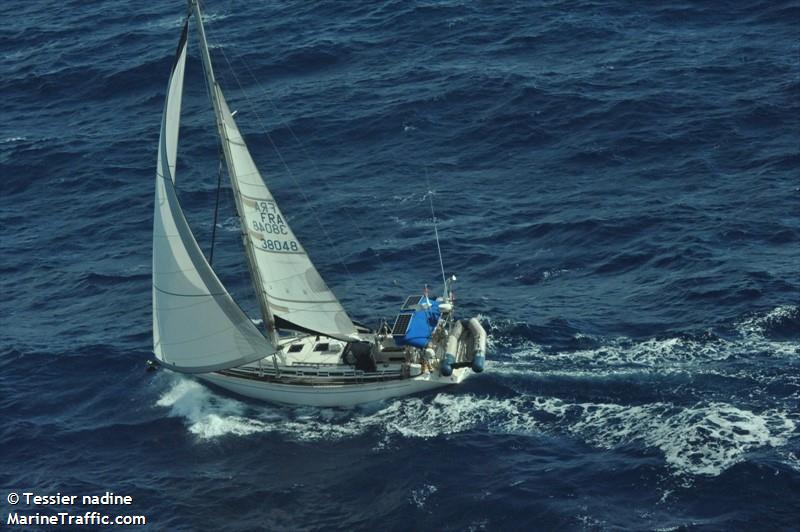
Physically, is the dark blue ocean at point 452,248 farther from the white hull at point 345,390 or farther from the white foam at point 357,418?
the white hull at point 345,390

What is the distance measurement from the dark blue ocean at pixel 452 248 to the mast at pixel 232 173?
533 centimetres

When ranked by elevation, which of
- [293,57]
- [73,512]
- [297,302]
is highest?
[293,57]

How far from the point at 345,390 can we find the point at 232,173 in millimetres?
13846

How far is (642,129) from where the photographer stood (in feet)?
305

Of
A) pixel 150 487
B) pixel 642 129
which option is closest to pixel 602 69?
pixel 642 129


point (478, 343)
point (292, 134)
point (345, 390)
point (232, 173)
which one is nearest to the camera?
point (232, 173)

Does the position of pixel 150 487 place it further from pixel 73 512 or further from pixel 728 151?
pixel 728 151

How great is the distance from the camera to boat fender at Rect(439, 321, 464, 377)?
6712cm

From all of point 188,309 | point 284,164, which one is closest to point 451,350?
point 188,309

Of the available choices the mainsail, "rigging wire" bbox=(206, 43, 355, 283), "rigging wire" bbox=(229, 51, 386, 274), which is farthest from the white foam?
"rigging wire" bbox=(229, 51, 386, 274)

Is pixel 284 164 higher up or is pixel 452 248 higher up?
pixel 284 164

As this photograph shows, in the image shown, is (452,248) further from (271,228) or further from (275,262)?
(271,228)

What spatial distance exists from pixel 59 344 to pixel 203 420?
47.3 feet

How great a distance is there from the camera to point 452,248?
273 feet
